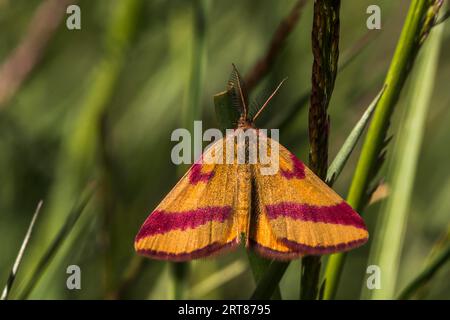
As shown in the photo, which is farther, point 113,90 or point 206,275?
point 206,275

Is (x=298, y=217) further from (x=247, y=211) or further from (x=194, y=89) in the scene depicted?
(x=194, y=89)

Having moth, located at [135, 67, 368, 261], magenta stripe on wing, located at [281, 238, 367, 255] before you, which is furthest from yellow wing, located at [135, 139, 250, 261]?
magenta stripe on wing, located at [281, 238, 367, 255]

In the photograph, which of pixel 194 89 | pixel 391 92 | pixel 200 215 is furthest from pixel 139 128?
pixel 391 92

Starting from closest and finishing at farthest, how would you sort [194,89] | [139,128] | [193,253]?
1. [193,253]
2. [194,89]
3. [139,128]

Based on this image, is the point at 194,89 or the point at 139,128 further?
the point at 139,128

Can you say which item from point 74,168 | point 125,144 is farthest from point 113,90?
point 125,144

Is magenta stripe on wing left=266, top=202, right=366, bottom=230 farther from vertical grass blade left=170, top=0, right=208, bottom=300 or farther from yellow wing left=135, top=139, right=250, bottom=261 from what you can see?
vertical grass blade left=170, top=0, right=208, bottom=300

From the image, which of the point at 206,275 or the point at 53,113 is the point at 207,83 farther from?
the point at 206,275
